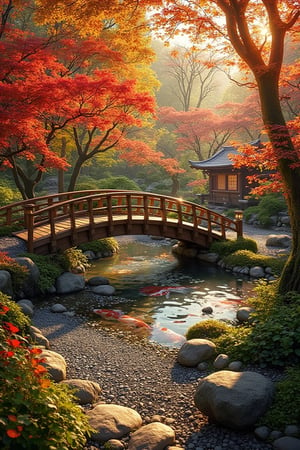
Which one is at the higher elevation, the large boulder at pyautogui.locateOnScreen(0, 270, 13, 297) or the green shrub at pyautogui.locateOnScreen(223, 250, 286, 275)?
the large boulder at pyautogui.locateOnScreen(0, 270, 13, 297)

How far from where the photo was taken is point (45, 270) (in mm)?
11328

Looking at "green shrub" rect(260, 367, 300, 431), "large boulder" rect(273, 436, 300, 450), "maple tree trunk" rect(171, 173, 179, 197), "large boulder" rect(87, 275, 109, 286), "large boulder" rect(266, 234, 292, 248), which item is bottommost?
"large boulder" rect(87, 275, 109, 286)

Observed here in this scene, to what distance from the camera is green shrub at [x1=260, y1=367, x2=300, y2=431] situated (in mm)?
4738

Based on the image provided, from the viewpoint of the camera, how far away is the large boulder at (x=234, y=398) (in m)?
4.74

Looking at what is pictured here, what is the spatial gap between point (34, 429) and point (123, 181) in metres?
A: 22.6

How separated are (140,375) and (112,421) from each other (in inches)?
70.2

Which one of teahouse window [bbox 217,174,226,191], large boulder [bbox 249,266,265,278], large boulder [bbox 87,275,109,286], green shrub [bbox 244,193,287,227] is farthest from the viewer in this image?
teahouse window [bbox 217,174,226,191]

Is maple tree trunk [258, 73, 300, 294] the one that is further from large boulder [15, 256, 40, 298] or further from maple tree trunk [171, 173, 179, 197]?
maple tree trunk [171, 173, 179, 197]

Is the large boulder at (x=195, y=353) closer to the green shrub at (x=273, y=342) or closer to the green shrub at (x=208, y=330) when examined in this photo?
the green shrub at (x=273, y=342)

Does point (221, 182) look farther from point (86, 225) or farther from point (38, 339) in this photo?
point (38, 339)

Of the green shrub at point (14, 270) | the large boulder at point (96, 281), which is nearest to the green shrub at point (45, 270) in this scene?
the green shrub at point (14, 270)

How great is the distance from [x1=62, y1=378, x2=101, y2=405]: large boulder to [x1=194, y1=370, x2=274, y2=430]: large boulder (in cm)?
145

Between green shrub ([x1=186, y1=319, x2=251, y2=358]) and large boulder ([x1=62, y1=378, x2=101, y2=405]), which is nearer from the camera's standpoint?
large boulder ([x1=62, y1=378, x2=101, y2=405])

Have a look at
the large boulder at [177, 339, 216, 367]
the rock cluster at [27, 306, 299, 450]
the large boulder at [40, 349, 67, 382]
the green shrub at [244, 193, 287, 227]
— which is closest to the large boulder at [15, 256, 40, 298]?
the large boulder at [40, 349, 67, 382]
